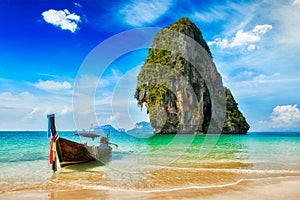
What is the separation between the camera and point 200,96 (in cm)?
6638

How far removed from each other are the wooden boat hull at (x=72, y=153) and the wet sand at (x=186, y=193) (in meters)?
3.39

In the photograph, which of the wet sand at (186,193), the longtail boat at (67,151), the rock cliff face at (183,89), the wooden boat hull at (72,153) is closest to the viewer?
the wet sand at (186,193)

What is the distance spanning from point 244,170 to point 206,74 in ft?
203

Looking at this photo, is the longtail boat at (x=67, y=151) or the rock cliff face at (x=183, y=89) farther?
the rock cliff face at (x=183, y=89)

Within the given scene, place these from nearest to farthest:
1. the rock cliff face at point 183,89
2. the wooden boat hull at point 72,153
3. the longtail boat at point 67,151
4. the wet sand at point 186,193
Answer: the wet sand at point 186,193
the longtail boat at point 67,151
the wooden boat hull at point 72,153
the rock cliff face at point 183,89

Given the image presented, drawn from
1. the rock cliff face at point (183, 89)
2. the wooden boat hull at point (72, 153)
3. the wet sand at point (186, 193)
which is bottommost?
the wet sand at point (186, 193)

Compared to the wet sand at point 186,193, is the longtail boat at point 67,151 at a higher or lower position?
higher

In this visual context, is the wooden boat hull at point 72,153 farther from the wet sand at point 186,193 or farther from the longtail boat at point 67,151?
the wet sand at point 186,193

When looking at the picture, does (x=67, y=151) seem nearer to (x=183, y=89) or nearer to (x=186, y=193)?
(x=186, y=193)

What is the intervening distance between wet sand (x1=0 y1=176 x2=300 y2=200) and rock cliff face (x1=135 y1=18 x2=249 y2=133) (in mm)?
52746

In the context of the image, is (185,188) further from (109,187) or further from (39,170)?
(39,170)

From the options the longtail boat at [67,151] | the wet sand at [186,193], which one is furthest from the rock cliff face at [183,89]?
the wet sand at [186,193]

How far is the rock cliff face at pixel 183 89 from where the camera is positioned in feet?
202

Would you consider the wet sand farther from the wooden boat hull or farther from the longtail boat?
the wooden boat hull
